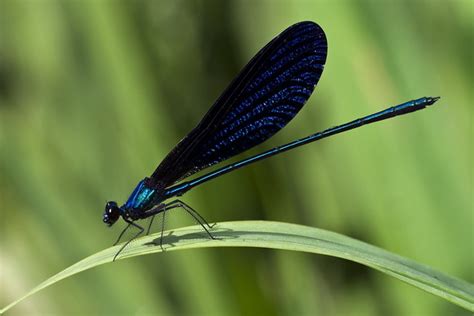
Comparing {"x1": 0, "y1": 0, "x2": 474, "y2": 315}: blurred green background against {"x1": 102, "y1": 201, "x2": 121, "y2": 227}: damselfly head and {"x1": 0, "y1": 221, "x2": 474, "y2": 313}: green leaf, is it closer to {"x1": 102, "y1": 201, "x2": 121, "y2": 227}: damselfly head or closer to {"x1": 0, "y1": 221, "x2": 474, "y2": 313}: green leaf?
{"x1": 102, "y1": 201, "x2": 121, "y2": 227}: damselfly head

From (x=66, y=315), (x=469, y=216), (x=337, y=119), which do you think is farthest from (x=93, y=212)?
(x=469, y=216)

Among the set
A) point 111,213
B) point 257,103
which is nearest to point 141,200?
point 111,213

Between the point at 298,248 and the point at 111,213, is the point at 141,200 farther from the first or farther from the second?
the point at 298,248

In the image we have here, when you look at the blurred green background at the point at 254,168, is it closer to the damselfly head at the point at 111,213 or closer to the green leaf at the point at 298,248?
the damselfly head at the point at 111,213

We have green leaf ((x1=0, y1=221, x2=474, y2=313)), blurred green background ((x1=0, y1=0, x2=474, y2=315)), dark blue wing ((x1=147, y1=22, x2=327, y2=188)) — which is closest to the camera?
green leaf ((x1=0, y1=221, x2=474, y2=313))

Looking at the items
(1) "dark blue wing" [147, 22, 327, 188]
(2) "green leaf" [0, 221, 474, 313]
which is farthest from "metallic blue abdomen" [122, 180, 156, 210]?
(2) "green leaf" [0, 221, 474, 313]
